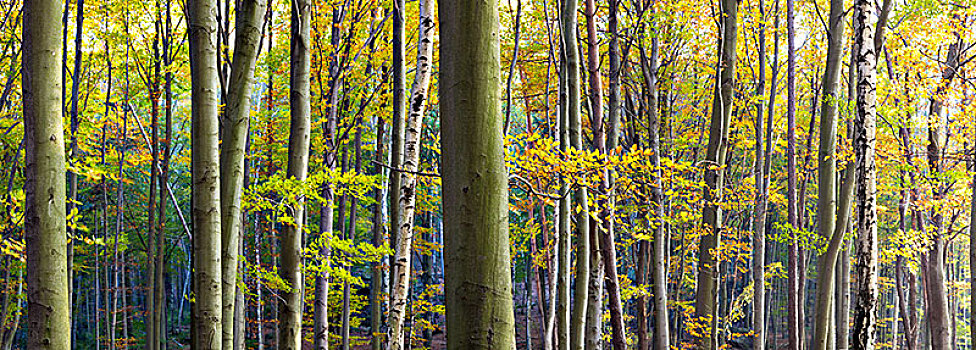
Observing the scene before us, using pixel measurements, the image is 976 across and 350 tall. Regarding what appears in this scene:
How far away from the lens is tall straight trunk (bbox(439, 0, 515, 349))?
2094mm

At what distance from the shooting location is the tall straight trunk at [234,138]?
3.99 meters

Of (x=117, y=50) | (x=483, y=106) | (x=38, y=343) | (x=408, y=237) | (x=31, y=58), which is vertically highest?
(x=117, y=50)

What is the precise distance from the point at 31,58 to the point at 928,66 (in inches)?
513

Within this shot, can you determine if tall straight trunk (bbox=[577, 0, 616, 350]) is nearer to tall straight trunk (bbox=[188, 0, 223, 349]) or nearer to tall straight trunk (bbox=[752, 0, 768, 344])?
tall straight trunk (bbox=[752, 0, 768, 344])

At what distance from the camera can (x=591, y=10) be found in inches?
281

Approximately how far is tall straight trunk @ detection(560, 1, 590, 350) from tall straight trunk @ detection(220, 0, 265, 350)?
300cm

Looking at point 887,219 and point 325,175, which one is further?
point 887,219

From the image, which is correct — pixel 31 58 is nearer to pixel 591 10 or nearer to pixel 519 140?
pixel 519 140

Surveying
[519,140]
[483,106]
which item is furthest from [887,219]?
[483,106]

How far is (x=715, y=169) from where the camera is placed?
7.86m

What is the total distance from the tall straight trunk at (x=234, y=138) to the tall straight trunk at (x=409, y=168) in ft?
5.94

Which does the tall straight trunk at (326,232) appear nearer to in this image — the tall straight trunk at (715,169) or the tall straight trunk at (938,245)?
the tall straight trunk at (715,169)

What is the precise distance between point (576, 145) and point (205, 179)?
340 centimetres

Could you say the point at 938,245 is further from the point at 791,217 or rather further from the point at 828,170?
A: the point at 828,170
